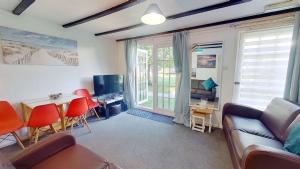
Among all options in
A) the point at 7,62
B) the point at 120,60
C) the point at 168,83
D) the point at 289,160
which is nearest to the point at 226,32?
the point at 168,83

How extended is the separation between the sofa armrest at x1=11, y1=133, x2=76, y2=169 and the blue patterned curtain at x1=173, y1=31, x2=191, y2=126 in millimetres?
2400

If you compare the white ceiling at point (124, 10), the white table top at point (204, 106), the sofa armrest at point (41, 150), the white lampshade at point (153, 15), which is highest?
the white ceiling at point (124, 10)

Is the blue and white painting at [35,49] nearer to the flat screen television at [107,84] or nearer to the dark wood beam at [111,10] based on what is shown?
the dark wood beam at [111,10]

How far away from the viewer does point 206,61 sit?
3.11 metres

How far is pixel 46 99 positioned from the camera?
2836 mm

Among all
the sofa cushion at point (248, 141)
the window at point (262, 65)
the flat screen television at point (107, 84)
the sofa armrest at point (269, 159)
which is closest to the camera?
the sofa armrest at point (269, 159)

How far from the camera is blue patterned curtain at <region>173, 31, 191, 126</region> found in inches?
128

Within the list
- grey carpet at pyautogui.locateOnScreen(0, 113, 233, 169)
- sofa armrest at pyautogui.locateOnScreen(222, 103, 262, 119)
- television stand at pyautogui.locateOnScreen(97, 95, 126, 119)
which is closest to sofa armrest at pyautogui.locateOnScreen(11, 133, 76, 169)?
grey carpet at pyautogui.locateOnScreen(0, 113, 233, 169)

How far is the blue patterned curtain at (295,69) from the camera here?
81.0 inches

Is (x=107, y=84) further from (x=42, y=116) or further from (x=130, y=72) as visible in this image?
(x=42, y=116)

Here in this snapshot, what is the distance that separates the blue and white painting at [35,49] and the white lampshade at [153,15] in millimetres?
2232

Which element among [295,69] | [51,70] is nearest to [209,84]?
[295,69]

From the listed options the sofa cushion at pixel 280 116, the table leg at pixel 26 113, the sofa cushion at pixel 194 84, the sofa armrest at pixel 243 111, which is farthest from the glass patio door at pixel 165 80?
the table leg at pixel 26 113

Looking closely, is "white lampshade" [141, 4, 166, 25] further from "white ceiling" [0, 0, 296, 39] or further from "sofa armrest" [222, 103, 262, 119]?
"sofa armrest" [222, 103, 262, 119]
